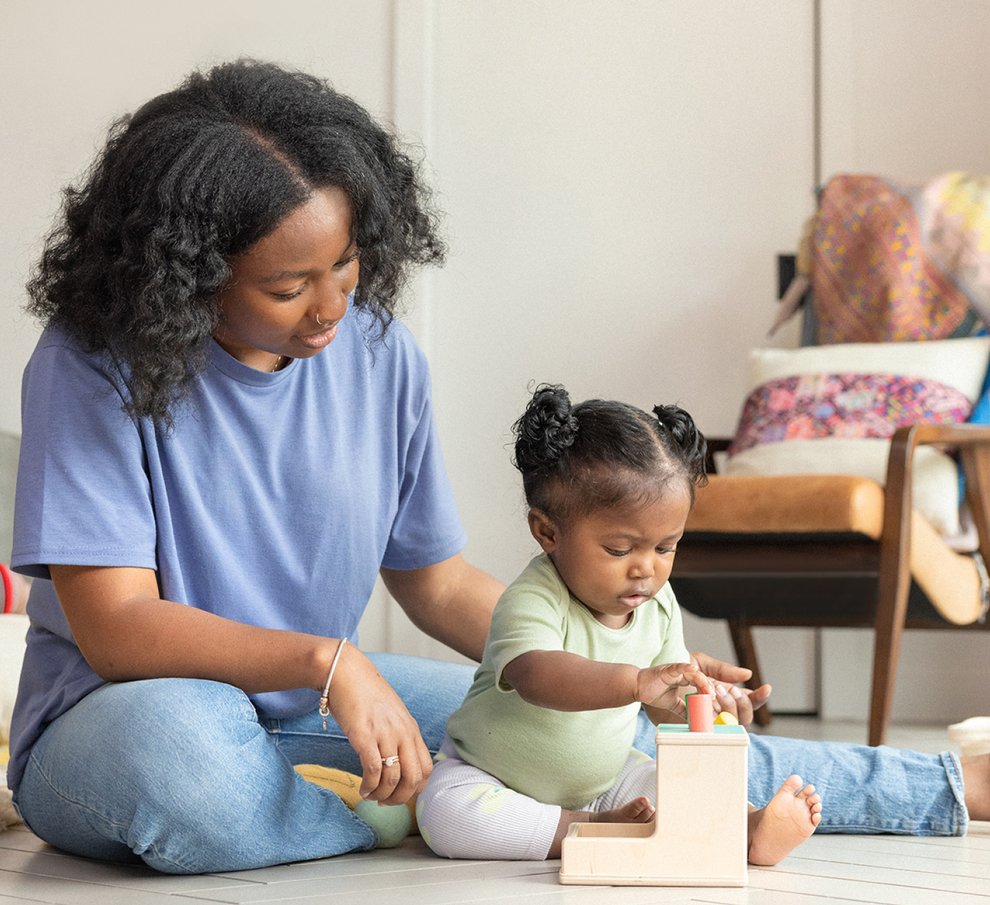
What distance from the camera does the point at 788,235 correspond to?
372 centimetres

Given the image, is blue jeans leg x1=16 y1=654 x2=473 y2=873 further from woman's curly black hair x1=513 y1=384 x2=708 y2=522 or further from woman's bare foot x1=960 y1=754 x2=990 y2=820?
woman's bare foot x1=960 y1=754 x2=990 y2=820

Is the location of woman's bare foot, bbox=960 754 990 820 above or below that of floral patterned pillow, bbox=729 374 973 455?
below

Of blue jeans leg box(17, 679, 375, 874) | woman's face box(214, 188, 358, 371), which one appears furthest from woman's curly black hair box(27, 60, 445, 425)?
blue jeans leg box(17, 679, 375, 874)

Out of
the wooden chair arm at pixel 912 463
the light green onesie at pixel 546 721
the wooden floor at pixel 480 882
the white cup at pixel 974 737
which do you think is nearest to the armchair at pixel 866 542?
the wooden chair arm at pixel 912 463

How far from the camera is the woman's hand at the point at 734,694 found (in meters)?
1.26

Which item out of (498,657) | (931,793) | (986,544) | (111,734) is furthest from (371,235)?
(986,544)

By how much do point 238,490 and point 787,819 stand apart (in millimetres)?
648

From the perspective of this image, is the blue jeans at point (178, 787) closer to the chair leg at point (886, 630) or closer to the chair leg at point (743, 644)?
the chair leg at point (886, 630)

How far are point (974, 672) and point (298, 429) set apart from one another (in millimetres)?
2622

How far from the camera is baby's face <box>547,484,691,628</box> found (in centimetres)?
135

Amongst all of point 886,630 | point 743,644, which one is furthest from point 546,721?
point 743,644

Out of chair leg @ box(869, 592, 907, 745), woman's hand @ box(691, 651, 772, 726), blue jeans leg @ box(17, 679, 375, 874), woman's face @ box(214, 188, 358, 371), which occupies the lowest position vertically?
chair leg @ box(869, 592, 907, 745)

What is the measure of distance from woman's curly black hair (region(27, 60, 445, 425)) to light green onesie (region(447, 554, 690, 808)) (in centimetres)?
40

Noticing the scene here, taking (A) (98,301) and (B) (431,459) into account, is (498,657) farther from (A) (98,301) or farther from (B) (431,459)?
(A) (98,301)
